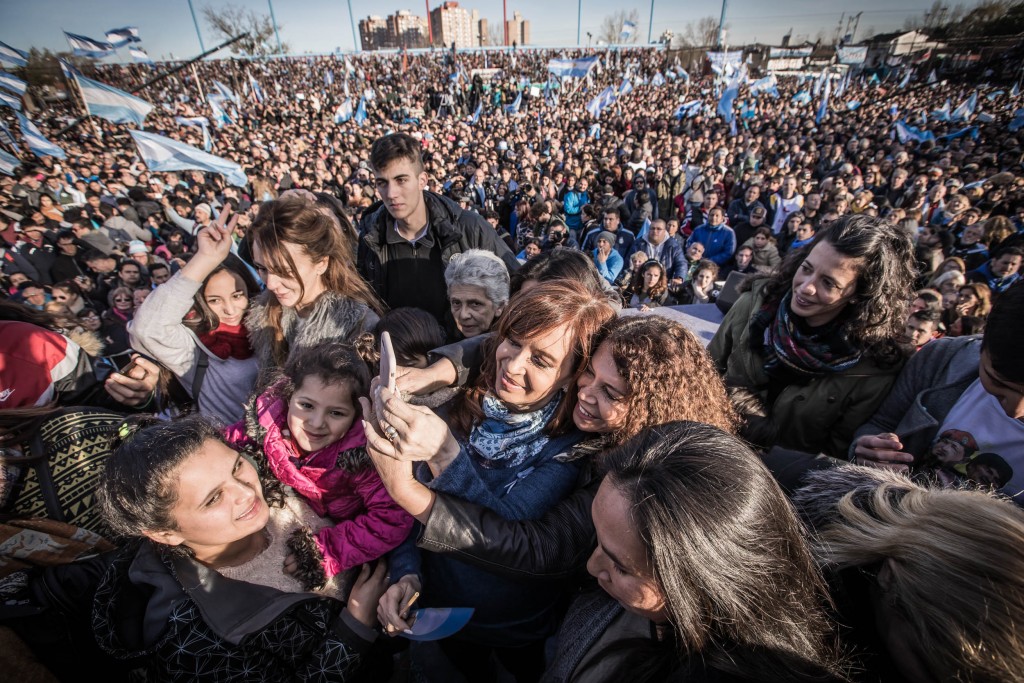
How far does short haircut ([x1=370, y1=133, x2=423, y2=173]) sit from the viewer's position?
318 cm

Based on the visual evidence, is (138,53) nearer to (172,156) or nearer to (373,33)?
(172,156)

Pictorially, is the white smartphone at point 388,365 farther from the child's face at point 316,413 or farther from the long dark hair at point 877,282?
the long dark hair at point 877,282

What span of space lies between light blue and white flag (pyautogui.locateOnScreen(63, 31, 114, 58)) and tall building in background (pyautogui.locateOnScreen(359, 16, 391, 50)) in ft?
292

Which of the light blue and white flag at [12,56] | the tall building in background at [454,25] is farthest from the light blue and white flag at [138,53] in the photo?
the tall building in background at [454,25]

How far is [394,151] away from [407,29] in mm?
114990

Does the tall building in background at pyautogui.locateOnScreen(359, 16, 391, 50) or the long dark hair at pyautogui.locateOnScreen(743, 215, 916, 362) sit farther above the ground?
the tall building in background at pyautogui.locateOnScreen(359, 16, 391, 50)

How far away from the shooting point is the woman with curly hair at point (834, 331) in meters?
2.00

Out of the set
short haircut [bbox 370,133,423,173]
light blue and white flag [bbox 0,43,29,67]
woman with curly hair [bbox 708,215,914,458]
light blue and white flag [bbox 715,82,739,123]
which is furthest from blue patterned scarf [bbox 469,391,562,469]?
light blue and white flag [bbox 715,82,739,123]

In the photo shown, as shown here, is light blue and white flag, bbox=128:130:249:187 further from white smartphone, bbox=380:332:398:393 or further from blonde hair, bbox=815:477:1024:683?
blonde hair, bbox=815:477:1024:683

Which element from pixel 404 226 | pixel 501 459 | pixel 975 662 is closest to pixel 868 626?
pixel 975 662

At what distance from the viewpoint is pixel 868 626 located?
1.01 m

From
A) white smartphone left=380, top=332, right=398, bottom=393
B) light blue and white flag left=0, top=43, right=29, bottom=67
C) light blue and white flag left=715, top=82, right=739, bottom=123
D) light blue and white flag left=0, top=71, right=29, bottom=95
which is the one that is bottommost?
white smartphone left=380, top=332, right=398, bottom=393

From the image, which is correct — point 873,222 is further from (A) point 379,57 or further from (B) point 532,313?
(A) point 379,57

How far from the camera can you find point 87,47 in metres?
14.7
